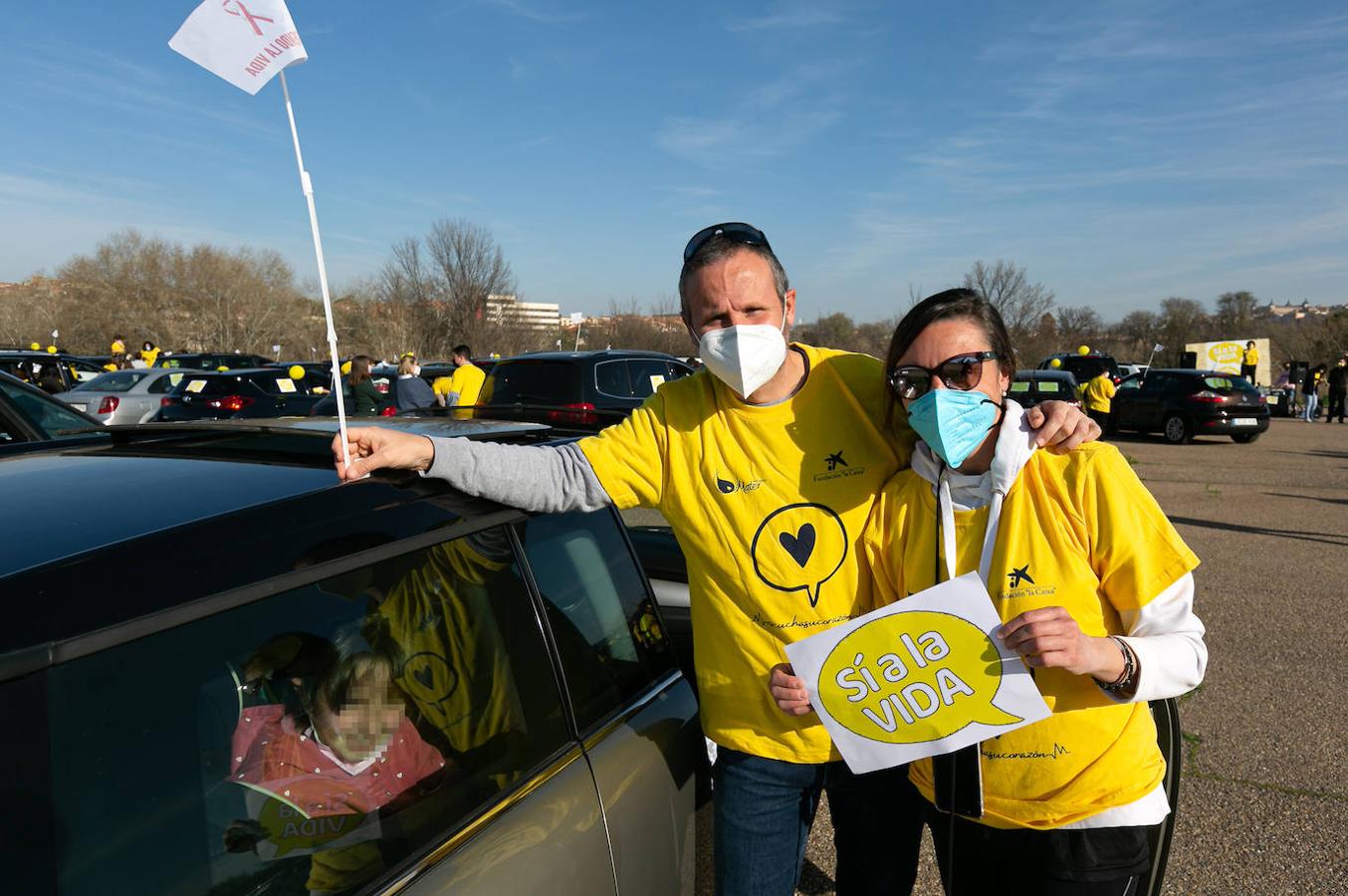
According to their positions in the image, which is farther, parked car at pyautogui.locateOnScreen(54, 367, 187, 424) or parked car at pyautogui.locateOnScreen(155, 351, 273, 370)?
parked car at pyautogui.locateOnScreen(155, 351, 273, 370)

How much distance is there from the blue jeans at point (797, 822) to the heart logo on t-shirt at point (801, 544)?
0.47 metres

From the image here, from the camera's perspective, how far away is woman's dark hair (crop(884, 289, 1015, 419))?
1850 mm

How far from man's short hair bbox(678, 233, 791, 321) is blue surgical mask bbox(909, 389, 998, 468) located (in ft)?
1.69

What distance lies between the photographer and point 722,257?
204 centimetres

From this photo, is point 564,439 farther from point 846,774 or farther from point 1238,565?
point 1238,565

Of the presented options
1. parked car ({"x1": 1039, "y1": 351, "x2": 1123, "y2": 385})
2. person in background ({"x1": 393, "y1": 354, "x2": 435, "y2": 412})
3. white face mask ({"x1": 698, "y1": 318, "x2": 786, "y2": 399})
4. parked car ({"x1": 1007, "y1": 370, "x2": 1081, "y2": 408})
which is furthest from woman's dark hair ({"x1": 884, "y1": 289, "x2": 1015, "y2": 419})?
parked car ({"x1": 1039, "y1": 351, "x2": 1123, "y2": 385})

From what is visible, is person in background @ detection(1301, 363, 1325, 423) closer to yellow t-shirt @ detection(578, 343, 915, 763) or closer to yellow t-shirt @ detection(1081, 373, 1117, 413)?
yellow t-shirt @ detection(1081, 373, 1117, 413)

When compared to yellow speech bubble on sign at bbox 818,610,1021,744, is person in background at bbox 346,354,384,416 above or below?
above

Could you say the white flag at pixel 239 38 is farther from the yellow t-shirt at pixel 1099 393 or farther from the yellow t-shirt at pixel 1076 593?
the yellow t-shirt at pixel 1099 393

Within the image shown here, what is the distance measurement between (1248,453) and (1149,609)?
18.7 m

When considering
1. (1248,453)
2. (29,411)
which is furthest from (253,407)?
(1248,453)

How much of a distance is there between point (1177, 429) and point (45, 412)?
20636 millimetres

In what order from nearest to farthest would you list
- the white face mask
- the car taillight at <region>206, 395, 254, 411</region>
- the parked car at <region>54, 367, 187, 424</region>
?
the white face mask
the car taillight at <region>206, 395, 254, 411</region>
the parked car at <region>54, 367, 187, 424</region>

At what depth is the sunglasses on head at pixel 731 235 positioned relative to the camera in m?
2.03
